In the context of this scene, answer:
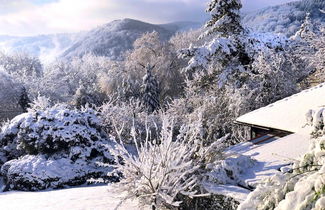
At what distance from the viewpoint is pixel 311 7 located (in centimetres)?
8662

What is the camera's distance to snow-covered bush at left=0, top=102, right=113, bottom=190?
43.5 feet

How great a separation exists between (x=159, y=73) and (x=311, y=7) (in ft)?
204

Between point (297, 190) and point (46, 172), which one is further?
point (46, 172)

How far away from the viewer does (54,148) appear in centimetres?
1432

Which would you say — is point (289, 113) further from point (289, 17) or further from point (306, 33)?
point (289, 17)

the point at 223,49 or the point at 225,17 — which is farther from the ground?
the point at 225,17

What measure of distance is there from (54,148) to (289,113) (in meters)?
9.42

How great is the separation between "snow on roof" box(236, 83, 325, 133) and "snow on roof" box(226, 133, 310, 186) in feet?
1.17

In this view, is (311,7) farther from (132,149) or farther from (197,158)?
(197,158)

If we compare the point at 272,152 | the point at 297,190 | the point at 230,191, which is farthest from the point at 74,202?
the point at 297,190

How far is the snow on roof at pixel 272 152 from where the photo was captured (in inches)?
283

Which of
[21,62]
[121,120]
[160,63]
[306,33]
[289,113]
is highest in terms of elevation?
[21,62]

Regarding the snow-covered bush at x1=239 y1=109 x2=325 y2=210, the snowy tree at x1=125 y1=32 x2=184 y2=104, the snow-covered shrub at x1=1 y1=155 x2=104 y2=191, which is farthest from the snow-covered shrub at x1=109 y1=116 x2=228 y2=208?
the snowy tree at x1=125 y1=32 x2=184 y2=104

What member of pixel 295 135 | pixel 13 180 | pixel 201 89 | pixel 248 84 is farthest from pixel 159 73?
pixel 295 135
